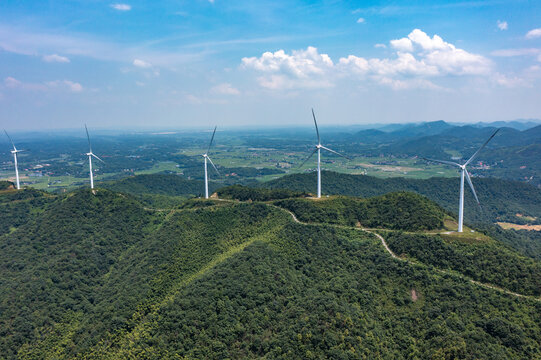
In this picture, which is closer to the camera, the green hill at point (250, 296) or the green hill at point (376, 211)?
the green hill at point (250, 296)

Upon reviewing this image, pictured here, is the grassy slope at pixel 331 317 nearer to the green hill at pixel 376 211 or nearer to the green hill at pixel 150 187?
the green hill at pixel 376 211

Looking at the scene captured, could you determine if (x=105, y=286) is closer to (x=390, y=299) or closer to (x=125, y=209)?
(x=125, y=209)

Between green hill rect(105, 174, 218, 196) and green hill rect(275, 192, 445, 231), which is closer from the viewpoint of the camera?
green hill rect(275, 192, 445, 231)

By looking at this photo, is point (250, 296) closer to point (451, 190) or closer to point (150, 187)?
point (150, 187)

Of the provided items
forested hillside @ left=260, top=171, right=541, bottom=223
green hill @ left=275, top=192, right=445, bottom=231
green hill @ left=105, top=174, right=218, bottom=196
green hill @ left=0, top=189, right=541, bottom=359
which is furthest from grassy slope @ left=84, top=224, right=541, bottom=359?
green hill @ left=105, top=174, right=218, bottom=196

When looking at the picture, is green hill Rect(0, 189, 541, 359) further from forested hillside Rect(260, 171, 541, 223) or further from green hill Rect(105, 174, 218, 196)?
green hill Rect(105, 174, 218, 196)

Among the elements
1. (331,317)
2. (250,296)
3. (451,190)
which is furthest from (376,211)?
(451,190)

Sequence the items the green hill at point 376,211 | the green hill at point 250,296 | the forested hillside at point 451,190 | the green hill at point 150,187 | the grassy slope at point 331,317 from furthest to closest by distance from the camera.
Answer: the green hill at point 150,187 < the forested hillside at point 451,190 < the green hill at point 376,211 < the green hill at point 250,296 < the grassy slope at point 331,317

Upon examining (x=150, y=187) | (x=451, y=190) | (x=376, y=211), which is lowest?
(x=451, y=190)

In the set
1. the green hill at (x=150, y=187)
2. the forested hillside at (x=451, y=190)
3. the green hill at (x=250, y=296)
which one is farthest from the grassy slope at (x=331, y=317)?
the green hill at (x=150, y=187)
